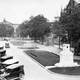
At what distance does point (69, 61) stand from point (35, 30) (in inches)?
1629

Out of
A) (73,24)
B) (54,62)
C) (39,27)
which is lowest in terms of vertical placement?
(54,62)

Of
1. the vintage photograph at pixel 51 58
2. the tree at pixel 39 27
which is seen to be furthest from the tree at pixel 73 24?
the tree at pixel 39 27

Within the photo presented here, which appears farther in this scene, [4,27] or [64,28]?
[4,27]

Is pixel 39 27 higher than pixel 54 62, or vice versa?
pixel 39 27

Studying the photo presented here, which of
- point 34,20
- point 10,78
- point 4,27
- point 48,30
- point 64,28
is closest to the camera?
point 10,78

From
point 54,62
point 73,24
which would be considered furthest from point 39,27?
point 54,62

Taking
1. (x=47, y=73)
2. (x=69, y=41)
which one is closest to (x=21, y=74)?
(x=47, y=73)

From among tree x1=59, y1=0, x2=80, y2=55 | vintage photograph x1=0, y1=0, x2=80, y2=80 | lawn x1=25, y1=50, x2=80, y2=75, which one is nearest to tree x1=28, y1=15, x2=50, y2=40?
vintage photograph x1=0, y1=0, x2=80, y2=80

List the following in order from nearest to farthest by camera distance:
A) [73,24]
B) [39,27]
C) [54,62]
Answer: [54,62]
[73,24]
[39,27]

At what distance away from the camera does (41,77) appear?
18.1 metres

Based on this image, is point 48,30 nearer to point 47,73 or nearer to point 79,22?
point 79,22

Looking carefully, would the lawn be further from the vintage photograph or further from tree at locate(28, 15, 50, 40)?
tree at locate(28, 15, 50, 40)

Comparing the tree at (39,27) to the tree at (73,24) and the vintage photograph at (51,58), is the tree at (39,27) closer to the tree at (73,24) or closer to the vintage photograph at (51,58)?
the vintage photograph at (51,58)

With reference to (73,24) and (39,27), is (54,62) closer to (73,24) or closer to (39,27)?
(73,24)
